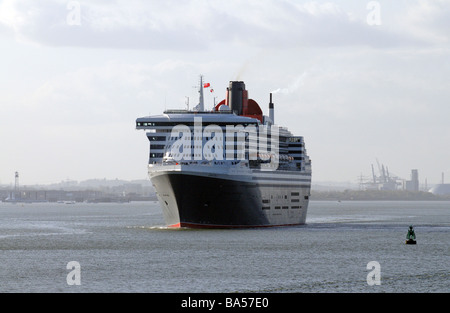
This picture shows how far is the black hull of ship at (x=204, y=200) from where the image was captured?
91.8m

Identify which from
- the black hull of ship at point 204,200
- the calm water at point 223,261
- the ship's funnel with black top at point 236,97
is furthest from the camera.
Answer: the ship's funnel with black top at point 236,97

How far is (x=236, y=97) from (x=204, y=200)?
2669 centimetres

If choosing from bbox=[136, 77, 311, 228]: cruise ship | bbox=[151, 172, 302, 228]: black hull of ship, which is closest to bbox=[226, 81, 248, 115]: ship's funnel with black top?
bbox=[136, 77, 311, 228]: cruise ship

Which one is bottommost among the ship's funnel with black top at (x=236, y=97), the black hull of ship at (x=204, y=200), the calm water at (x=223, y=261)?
the calm water at (x=223, y=261)

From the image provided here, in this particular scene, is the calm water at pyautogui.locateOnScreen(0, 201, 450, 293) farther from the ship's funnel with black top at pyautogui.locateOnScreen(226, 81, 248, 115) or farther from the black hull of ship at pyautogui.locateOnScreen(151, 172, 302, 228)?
the ship's funnel with black top at pyautogui.locateOnScreen(226, 81, 248, 115)

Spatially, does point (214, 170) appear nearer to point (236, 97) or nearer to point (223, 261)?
point (236, 97)

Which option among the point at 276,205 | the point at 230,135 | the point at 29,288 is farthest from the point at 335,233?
the point at 29,288

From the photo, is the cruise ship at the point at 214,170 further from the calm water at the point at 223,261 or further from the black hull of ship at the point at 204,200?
the calm water at the point at 223,261

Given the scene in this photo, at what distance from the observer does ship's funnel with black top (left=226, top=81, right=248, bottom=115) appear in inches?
4552

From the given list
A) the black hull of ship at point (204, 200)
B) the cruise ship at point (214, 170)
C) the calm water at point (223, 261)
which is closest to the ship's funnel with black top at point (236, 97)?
the cruise ship at point (214, 170)

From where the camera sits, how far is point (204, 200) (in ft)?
303

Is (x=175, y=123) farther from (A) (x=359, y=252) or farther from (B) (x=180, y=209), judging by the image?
(A) (x=359, y=252)

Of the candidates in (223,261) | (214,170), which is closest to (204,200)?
(214,170)
